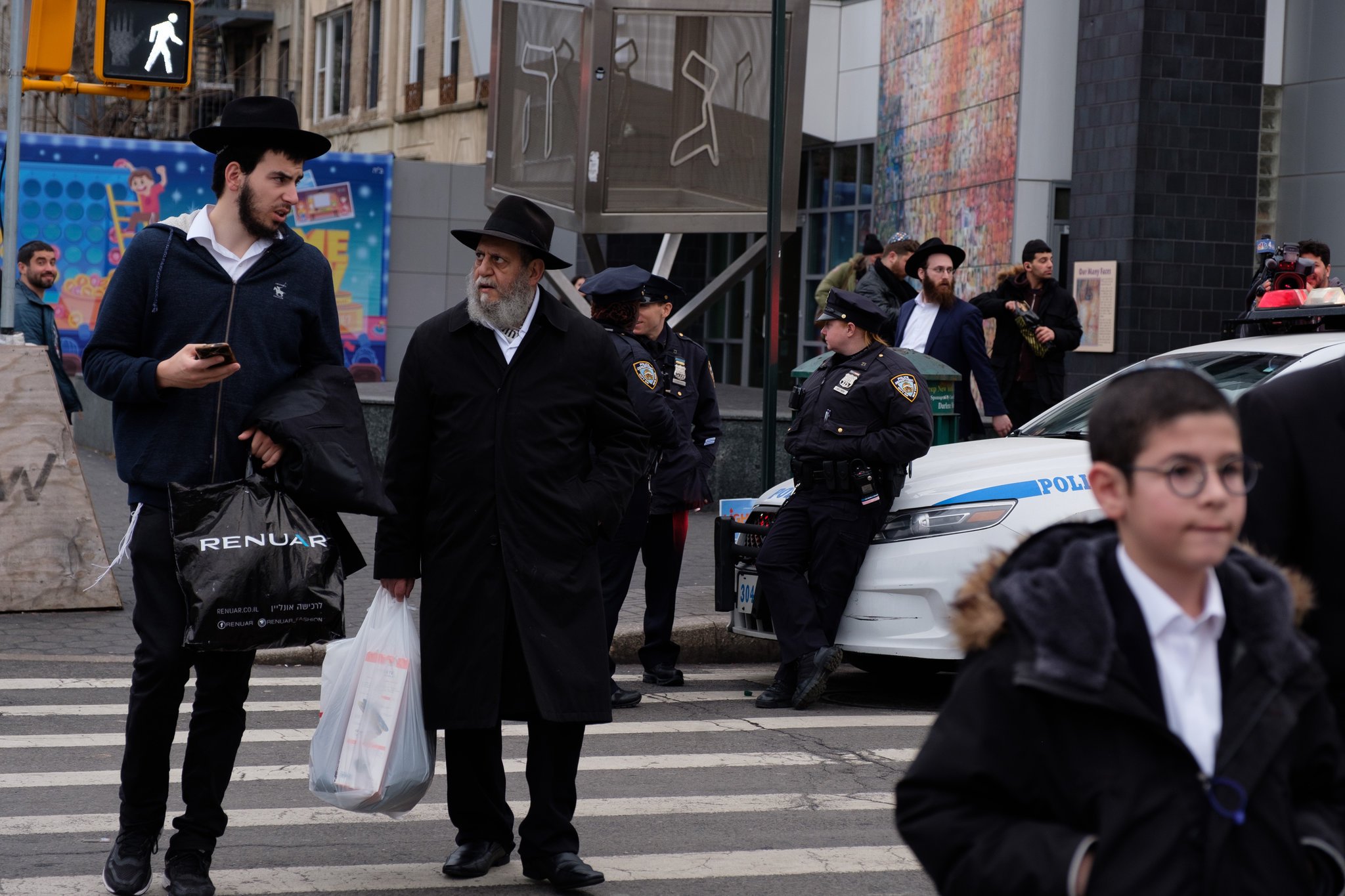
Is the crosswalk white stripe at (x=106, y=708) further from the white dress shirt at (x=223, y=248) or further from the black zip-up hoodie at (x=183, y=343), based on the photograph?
the white dress shirt at (x=223, y=248)

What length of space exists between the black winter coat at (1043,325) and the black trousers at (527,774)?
7.94 m

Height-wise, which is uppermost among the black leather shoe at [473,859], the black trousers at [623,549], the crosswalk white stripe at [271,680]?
the black trousers at [623,549]

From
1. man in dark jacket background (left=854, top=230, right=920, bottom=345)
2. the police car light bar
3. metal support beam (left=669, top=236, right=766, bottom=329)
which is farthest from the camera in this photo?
metal support beam (left=669, top=236, right=766, bottom=329)

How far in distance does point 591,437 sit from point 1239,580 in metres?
3.10

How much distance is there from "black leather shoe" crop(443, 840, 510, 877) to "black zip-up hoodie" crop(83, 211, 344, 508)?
1.23 m

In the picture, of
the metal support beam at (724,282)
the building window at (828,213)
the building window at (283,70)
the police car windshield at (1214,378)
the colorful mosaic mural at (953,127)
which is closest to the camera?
the police car windshield at (1214,378)

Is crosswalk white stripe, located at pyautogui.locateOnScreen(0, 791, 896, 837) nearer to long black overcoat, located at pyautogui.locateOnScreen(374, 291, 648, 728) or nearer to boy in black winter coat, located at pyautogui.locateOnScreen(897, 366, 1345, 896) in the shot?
long black overcoat, located at pyautogui.locateOnScreen(374, 291, 648, 728)

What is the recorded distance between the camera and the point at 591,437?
525 centimetres

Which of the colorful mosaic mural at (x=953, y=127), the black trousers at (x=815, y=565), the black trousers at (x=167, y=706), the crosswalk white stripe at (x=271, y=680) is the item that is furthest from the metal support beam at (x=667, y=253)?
the black trousers at (x=167, y=706)

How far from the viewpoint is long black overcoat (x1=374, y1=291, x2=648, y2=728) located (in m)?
4.92

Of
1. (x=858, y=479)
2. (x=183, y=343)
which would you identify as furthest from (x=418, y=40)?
(x=183, y=343)

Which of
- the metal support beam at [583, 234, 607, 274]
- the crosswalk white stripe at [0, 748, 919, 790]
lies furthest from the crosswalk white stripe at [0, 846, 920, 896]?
the metal support beam at [583, 234, 607, 274]

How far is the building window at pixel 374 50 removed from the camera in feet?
112

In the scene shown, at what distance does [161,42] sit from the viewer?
1219 centimetres
